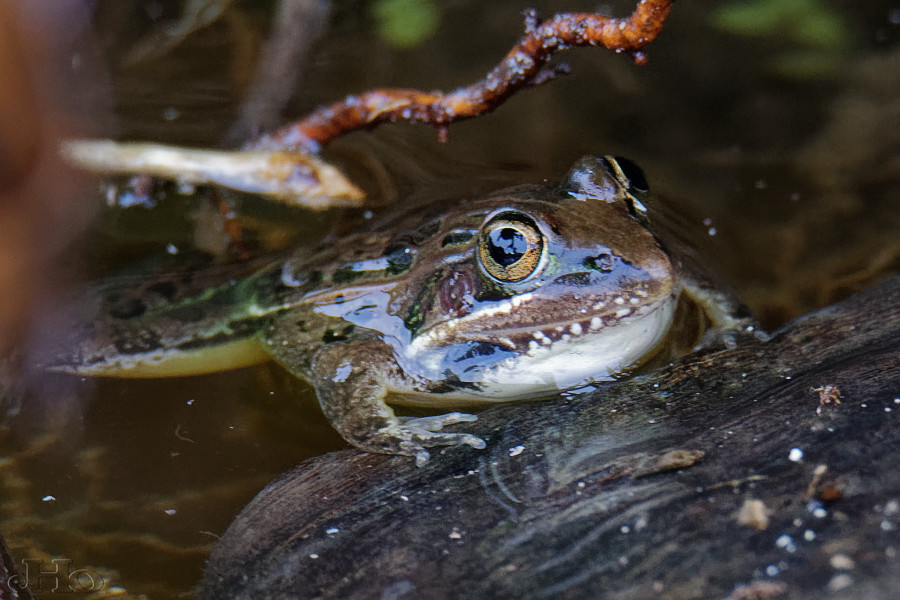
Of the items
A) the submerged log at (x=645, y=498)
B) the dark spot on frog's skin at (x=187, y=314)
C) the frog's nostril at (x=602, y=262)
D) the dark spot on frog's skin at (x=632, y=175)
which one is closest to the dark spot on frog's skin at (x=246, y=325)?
the dark spot on frog's skin at (x=187, y=314)

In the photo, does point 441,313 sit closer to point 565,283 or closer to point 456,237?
point 456,237

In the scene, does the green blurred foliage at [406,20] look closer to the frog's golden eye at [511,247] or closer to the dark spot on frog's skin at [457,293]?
the dark spot on frog's skin at [457,293]

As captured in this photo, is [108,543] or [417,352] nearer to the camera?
[108,543]

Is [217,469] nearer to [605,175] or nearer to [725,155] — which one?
[605,175]

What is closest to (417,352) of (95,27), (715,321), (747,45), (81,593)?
(715,321)

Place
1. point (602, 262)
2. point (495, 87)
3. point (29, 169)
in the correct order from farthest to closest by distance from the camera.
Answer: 1. point (29, 169)
2. point (495, 87)
3. point (602, 262)

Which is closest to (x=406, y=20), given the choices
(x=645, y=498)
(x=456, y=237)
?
(x=456, y=237)

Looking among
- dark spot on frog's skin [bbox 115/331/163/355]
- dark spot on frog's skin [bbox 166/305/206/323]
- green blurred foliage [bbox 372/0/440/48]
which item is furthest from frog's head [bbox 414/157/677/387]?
green blurred foliage [bbox 372/0/440/48]
